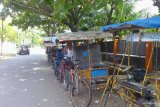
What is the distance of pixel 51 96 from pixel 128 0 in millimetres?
10189

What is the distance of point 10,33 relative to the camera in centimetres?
7669

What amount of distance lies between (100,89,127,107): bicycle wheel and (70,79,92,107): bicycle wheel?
2.20ft

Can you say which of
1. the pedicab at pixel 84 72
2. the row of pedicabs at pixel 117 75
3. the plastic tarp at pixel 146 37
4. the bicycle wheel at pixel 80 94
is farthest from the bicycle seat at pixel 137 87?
the bicycle wheel at pixel 80 94

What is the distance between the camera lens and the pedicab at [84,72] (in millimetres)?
8906

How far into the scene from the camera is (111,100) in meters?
9.43

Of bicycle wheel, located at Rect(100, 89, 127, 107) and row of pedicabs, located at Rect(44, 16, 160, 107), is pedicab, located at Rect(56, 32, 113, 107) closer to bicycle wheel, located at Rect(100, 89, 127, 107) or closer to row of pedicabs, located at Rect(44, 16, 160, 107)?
row of pedicabs, located at Rect(44, 16, 160, 107)

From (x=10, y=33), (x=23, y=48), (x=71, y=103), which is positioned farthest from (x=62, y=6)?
(x=10, y=33)

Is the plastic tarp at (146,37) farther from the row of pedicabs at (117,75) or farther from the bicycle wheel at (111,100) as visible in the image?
the bicycle wheel at (111,100)

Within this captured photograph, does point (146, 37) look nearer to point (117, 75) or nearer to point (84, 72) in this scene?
point (117, 75)

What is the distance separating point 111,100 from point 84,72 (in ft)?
4.47

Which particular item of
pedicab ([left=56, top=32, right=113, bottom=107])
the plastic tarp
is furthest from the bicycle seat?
pedicab ([left=56, top=32, right=113, bottom=107])

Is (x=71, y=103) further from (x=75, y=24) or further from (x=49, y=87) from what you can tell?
(x=75, y=24)

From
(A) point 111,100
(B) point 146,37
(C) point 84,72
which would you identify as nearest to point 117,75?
(A) point 111,100

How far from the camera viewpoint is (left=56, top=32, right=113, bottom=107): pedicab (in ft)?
29.2
